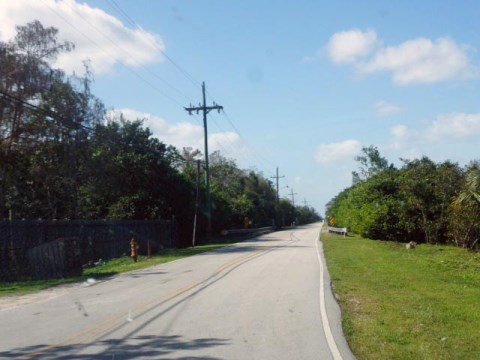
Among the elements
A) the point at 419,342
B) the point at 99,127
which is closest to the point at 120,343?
the point at 419,342

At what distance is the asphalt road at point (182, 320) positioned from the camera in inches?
320

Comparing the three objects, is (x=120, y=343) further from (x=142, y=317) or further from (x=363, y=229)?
(x=363, y=229)

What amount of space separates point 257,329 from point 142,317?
2.52m

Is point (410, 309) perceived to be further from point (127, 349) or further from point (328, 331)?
point (127, 349)

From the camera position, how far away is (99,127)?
3659 centimetres

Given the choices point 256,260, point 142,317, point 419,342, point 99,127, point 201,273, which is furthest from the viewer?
point 99,127

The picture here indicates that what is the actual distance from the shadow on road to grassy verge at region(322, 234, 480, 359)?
7.54ft

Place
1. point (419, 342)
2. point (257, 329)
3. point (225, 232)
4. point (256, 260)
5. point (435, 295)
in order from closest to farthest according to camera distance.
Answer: point (419, 342) < point (257, 329) < point (435, 295) < point (256, 260) < point (225, 232)

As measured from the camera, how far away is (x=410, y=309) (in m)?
11.4

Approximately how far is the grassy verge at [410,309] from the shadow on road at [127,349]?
2.30 m

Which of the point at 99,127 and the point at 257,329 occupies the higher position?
the point at 99,127

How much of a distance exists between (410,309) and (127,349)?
5.95 meters

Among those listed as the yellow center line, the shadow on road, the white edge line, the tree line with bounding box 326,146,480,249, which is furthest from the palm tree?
the shadow on road

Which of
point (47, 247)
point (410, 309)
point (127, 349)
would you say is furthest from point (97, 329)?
point (47, 247)
